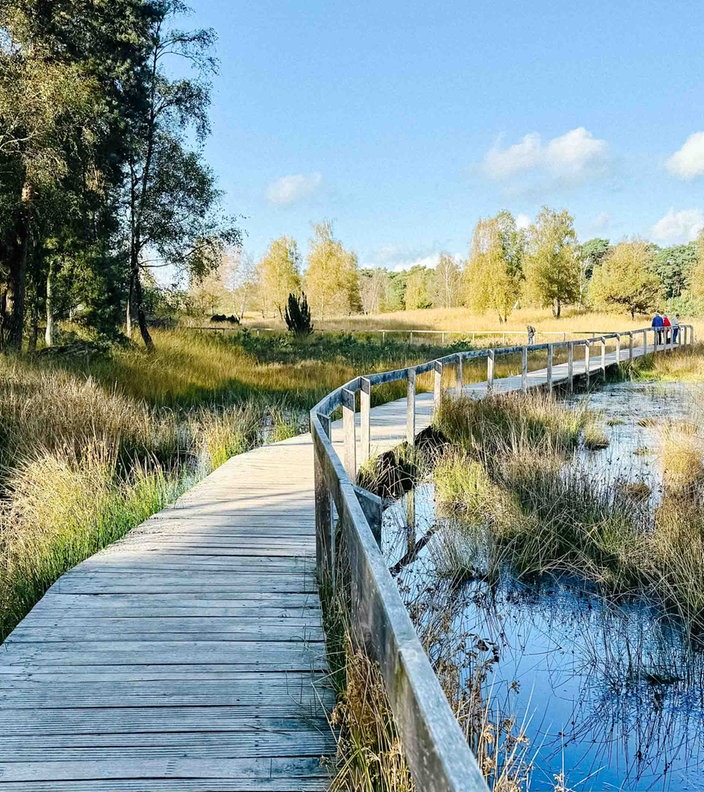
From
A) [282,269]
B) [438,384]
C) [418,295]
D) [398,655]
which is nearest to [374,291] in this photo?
[418,295]

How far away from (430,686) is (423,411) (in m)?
9.39

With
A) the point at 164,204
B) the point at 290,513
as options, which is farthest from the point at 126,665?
the point at 164,204

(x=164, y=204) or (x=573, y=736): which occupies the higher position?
(x=164, y=204)

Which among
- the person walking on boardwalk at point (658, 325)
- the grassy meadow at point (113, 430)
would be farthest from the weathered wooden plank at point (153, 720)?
the person walking on boardwalk at point (658, 325)

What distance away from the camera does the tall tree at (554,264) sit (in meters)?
48.0

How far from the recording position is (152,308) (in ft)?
72.7

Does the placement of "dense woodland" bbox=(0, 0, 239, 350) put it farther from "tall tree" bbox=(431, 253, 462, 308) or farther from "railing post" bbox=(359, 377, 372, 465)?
"tall tree" bbox=(431, 253, 462, 308)

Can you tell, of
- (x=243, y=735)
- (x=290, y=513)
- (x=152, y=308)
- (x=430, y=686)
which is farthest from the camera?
A: (x=152, y=308)

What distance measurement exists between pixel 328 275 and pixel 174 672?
50.1 m

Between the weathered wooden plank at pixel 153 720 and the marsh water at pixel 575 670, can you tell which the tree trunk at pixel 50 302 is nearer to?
the marsh water at pixel 575 670

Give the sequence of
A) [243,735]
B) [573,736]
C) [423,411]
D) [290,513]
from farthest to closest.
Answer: [423,411] → [290,513] → [573,736] → [243,735]

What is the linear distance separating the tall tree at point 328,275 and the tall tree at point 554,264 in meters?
13.1

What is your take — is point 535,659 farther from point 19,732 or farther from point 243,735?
point 19,732

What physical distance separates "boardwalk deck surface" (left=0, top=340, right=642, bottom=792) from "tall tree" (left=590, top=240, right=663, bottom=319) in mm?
48022
